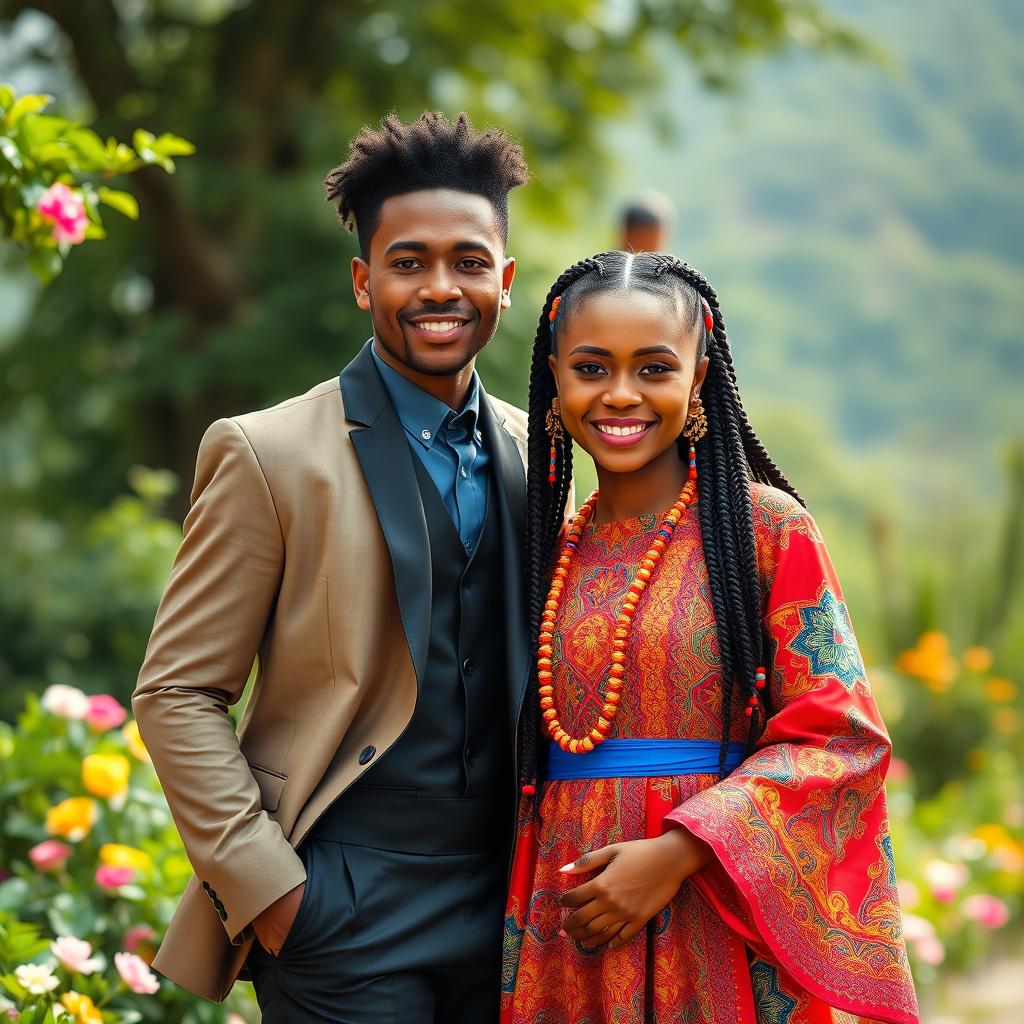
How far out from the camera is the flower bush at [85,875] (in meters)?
3.05

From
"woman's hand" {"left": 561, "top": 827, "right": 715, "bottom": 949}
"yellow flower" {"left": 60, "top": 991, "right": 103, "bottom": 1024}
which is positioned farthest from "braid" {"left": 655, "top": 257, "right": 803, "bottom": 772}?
"yellow flower" {"left": 60, "top": 991, "right": 103, "bottom": 1024}

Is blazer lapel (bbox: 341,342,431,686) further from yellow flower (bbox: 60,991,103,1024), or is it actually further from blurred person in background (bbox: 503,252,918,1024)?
yellow flower (bbox: 60,991,103,1024)

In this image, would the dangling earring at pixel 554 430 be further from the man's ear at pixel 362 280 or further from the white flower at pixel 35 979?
the white flower at pixel 35 979

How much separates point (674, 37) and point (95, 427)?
197 inches

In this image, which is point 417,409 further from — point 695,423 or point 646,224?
point 646,224

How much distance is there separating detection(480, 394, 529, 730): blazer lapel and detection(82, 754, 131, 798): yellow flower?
1477 mm

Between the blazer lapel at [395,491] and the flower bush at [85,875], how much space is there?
1.16 metres

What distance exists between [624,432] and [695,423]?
0.17 meters

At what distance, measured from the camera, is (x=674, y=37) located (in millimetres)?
9156

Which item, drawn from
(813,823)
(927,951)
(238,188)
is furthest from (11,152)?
(238,188)

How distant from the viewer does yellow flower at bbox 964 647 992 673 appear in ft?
23.3

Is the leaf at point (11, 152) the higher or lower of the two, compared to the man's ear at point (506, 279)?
higher

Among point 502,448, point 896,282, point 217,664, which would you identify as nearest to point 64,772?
point 217,664

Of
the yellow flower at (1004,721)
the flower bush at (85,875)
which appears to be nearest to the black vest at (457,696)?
the flower bush at (85,875)
